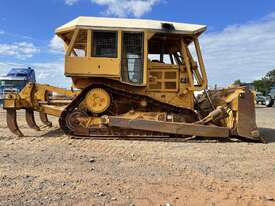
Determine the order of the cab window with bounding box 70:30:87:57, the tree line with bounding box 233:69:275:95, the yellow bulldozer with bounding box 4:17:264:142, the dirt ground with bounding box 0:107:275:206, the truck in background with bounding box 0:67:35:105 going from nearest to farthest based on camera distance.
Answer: the dirt ground with bounding box 0:107:275:206, the yellow bulldozer with bounding box 4:17:264:142, the cab window with bounding box 70:30:87:57, the truck in background with bounding box 0:67:35:105, the tree line with bounding box 233:69:275:95

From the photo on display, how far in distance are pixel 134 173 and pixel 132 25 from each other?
4.49 m

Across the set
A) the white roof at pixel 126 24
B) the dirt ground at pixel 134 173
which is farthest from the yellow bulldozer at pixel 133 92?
the dirt ground at pixel 134 173

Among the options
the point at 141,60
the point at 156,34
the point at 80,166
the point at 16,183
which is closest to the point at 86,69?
the point at 141,60

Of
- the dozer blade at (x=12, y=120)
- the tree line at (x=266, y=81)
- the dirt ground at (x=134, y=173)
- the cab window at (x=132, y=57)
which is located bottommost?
the dirt ground at (x=134, y=173)

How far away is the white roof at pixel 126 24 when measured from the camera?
28.0 ft

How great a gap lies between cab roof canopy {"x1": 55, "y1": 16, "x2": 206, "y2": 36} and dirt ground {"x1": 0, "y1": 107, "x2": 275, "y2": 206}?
9.01 ft

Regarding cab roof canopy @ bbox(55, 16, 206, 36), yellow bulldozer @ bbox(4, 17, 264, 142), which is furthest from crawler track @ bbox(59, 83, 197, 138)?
cab roof canopy @ bbox(55, 16, 206, 36)

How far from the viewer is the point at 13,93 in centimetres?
887

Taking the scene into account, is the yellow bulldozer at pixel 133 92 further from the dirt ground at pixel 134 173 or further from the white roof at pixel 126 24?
the dirt ground at pixel 134 173

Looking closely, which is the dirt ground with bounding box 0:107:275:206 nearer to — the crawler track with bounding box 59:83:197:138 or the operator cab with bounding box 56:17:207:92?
the crawler track with bounding box 59:83:197:138

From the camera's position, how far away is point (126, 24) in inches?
339

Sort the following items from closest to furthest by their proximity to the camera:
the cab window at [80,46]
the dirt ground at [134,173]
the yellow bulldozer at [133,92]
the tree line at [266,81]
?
the dirt ground at [134,173] < the yellow bulldozer at [133,92] < the cab window at [80,46] < the tree line at [266,81]

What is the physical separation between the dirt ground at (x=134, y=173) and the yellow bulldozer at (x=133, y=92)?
47 centimetres

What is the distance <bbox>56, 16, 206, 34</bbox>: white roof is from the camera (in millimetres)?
8531
